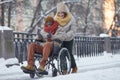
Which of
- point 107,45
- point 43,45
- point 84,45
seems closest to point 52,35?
point 43,45

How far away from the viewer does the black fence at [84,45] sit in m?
16.6

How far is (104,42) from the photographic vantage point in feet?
79.6

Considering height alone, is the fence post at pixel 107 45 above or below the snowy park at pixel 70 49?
below

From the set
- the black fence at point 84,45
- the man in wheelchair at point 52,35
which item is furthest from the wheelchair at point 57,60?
the black fence at point 84,45

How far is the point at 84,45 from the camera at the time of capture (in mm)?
21656

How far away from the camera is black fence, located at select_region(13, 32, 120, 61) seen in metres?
16.6

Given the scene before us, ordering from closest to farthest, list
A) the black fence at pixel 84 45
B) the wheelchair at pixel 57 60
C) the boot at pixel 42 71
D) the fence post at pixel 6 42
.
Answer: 1. the boot at pixel 42 71
2. the wheelchair at pixel 57 60
3. the fence post at pixel 6 42
4. the black fence at pixel 84 45

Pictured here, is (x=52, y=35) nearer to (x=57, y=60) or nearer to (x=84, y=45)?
(x=57, y=60)

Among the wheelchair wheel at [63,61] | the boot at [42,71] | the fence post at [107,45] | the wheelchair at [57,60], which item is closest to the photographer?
the boot at [42,71]

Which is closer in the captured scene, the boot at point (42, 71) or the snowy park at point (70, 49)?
the boot at point (42, 71)

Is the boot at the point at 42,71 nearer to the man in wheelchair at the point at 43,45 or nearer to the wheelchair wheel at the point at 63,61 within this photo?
the man in wheelchair at the point at 43,45

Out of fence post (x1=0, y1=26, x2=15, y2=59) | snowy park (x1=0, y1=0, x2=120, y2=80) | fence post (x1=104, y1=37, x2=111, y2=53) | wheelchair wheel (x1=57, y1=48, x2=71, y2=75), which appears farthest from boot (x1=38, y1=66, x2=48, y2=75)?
fence post (x1=104, y1=37, x2=111, y2=53)

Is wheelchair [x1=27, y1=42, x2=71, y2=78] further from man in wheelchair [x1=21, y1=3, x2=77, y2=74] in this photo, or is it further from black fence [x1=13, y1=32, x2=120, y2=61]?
black fence [x1=13, y1=32, x2=120, y2=61]

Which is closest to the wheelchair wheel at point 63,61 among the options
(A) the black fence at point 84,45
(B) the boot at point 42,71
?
(B) the boot at point 42,71
